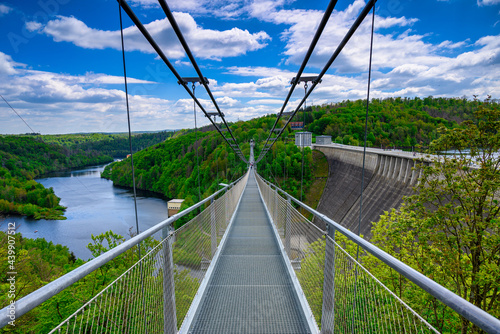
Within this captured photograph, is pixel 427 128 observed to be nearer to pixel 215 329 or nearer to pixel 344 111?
pixel 344 111

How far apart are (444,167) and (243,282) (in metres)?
6.11

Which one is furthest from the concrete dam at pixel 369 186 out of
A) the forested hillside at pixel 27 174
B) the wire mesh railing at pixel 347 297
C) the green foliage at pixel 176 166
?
the forested hillside at pixel 27 174

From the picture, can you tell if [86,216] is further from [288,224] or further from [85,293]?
[288,224]

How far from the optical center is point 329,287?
5.46 feet

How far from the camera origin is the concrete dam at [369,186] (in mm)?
18594

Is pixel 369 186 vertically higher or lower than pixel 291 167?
higher

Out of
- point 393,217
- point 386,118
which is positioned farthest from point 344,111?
point 393,217

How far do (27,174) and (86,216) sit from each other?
9931mm

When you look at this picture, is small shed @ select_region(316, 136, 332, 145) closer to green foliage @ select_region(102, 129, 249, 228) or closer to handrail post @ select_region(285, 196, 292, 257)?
green foliage @ select_region(102, 129, 249, 228)

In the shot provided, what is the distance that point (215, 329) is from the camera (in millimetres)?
1873

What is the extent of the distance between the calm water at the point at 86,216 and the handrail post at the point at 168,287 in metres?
27.6

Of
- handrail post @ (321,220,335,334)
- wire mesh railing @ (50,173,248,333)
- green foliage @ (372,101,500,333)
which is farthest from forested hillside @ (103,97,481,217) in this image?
handrail post @ (321,220,335,334)

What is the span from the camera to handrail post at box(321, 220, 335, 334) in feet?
5.23

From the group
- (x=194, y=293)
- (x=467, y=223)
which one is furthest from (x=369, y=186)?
(x=194, y=293)
